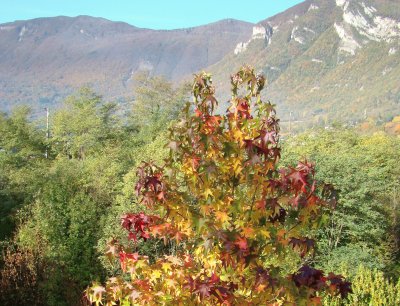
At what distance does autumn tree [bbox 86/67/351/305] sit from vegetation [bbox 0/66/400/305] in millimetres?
22

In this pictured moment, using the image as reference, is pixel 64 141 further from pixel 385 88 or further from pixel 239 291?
pixel 385 88

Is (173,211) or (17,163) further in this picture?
(17,163)

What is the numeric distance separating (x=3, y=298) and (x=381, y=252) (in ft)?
55.4

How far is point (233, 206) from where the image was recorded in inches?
170

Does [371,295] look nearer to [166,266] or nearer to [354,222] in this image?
[166,266]

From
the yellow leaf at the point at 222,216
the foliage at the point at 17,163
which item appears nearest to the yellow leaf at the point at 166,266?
the yellow leaf at the point at 222,216

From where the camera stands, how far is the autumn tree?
13.5ft

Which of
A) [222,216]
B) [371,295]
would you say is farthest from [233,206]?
[371,295]

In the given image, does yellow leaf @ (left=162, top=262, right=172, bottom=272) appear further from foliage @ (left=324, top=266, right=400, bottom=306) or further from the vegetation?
foliage @ (left=324, top=266, right=400, bottom=306)

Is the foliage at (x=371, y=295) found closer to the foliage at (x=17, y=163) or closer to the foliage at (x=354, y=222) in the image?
the foliage at (x=354, y=222)

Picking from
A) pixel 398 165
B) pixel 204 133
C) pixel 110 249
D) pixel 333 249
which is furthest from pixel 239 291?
pixel 398 165

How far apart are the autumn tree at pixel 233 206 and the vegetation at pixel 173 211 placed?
0.02 metres

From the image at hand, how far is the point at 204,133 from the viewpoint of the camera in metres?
4.23

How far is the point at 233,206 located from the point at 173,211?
1.92 ft
